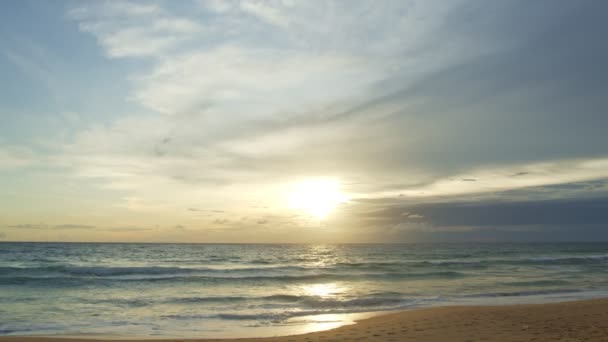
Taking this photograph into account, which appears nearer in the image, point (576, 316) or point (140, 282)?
point (576, 316)

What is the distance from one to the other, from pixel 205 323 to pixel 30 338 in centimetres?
548

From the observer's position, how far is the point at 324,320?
615 inches

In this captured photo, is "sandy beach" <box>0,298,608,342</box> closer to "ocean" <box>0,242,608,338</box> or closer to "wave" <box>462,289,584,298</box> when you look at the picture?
"ocean" <box>0,242,608,338</box>

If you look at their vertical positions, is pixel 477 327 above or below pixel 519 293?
above

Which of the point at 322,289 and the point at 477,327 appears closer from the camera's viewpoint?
the point at 477,327

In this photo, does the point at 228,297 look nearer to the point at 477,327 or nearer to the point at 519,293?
the point at 477,327

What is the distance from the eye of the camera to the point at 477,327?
40.7ft

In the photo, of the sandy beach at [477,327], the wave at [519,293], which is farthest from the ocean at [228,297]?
the sandy beach at [477,327]

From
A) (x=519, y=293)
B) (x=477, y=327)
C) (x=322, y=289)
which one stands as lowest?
(x=322, y=289)

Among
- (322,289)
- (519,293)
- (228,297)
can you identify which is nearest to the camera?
(228,297)

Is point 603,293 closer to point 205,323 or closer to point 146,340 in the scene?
point 205,323

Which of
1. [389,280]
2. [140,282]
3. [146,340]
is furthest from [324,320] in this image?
[140,282]

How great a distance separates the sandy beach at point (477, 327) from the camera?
36.4 feet

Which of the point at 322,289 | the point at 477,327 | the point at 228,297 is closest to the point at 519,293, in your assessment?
the point at 322,289
